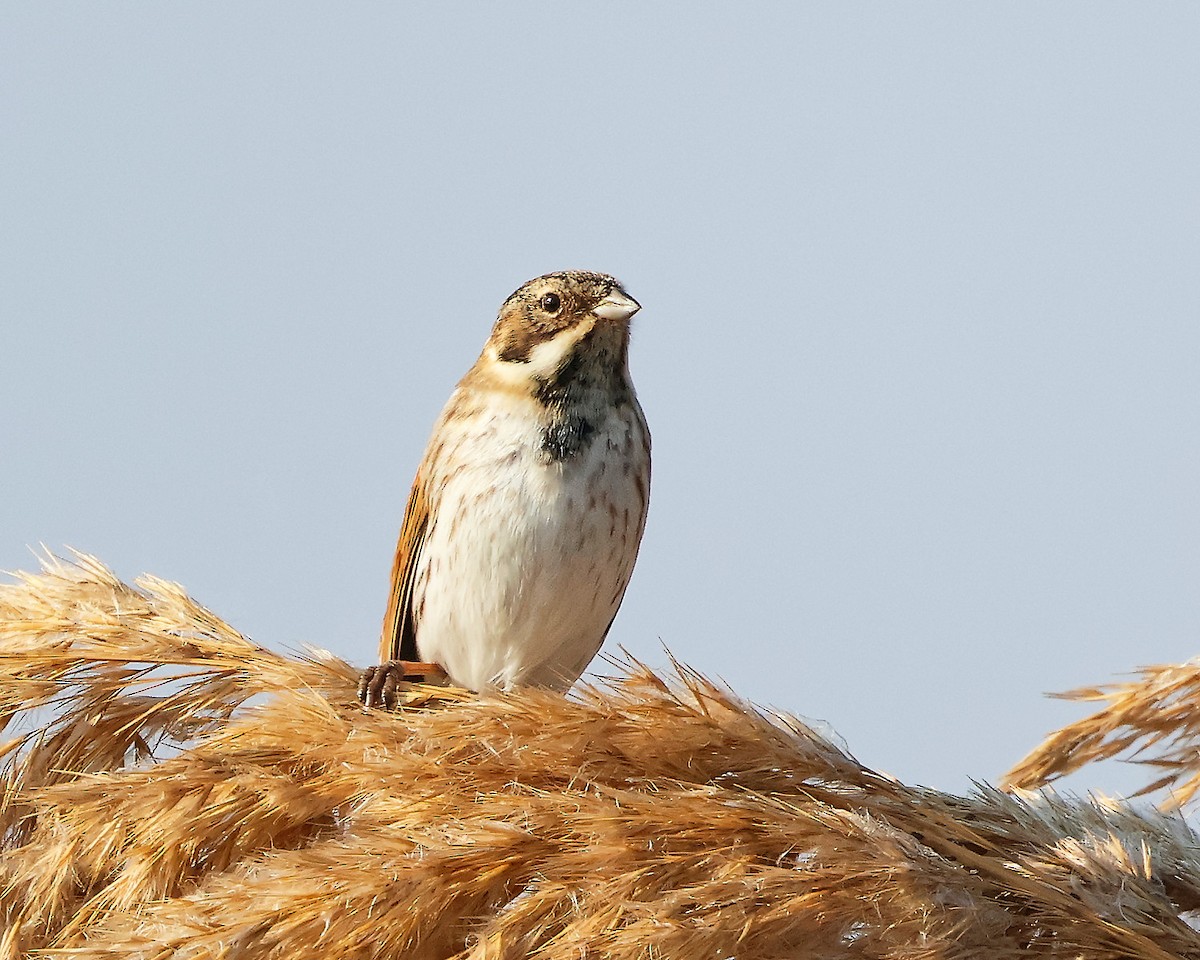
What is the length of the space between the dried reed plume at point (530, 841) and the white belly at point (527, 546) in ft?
4.53

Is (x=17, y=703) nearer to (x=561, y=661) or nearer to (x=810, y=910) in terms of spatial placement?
(x=810, y=910)

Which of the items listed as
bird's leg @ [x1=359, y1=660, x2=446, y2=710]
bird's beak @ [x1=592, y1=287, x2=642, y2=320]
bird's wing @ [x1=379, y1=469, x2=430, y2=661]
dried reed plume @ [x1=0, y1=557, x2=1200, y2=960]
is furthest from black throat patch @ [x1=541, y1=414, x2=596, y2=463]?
dried reed plume @ [x1=0, y1=557, x2=1200, y2=960]

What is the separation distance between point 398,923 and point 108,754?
1.05m

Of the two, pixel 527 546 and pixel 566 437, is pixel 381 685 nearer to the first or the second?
pixel 527 546

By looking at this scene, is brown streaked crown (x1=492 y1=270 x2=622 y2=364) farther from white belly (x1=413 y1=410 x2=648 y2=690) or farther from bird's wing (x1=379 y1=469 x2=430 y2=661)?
bird's wing (x1=379 y1=469 x2=430 y2=661)

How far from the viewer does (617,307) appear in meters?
4.76

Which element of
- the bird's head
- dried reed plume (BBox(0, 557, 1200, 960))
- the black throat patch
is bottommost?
dried reed plume (BBox(0, 557, 1200, 960))

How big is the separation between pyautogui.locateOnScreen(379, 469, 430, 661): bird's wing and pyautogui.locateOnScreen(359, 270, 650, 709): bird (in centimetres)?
1

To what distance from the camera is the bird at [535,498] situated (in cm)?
462

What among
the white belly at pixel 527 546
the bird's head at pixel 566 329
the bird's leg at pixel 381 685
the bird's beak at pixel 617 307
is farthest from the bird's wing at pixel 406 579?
the bird's beak at pixel 617 307

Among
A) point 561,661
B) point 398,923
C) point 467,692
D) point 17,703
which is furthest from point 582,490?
point 398,923

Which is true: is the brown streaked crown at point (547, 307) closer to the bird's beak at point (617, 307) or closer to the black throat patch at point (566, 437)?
the bird's beak at point (617, 307)

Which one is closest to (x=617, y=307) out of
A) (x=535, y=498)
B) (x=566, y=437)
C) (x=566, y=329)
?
(x=566, y=329)

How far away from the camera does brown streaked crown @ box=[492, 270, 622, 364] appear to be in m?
4.88
